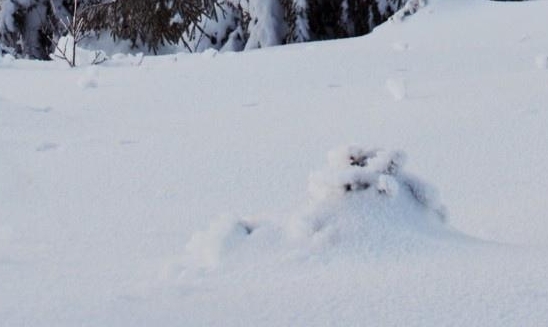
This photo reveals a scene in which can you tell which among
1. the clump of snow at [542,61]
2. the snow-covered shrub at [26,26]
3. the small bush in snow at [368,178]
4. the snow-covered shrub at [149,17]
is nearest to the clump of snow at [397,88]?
the clump of snow at [542,61]

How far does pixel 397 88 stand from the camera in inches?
158

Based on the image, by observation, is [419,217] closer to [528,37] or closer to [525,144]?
[525,144]

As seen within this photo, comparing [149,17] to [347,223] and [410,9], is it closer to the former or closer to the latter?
[410,9]

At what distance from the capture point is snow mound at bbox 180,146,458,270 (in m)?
1.91

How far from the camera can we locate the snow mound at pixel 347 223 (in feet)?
6.26

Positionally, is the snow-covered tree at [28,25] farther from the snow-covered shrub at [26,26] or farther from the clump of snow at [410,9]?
the clump of snow at [410,9]

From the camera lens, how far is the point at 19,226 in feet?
8.36

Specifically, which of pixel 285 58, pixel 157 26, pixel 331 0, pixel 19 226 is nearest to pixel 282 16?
pixel 331 0

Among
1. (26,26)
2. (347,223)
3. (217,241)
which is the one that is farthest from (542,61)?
(26,26)

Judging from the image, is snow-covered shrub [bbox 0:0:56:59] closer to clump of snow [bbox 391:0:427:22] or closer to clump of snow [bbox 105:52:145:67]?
clump of snow [bbox 105:52:145:67]

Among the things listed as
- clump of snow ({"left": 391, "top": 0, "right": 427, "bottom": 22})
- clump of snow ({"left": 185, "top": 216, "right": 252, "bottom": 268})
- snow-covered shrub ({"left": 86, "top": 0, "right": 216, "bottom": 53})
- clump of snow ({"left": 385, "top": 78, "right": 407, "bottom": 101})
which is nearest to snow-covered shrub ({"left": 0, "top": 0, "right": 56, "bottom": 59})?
snow-covered shrub ({"left": 86, "top": 0, "right": 216, "bottom": 53})

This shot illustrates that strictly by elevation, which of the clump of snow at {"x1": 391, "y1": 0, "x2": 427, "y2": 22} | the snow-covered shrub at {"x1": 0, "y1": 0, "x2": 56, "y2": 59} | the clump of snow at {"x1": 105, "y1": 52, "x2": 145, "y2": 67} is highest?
the clump of snow at {"x1": 391, "y1": 0, "x2": 427, "y2": 22}

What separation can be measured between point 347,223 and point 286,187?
3.20ft

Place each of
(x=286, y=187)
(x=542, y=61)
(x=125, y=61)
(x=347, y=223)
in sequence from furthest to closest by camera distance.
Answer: (x=125, y=61)
(x=542, y=61)
(x=286, y=187)
(x=347, y=223)
